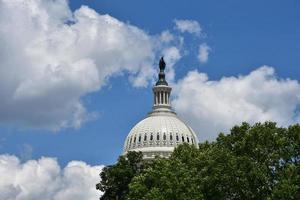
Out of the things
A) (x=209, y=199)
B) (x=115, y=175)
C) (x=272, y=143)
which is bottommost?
(x=209, y=199)

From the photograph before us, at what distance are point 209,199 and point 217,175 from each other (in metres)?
2.69

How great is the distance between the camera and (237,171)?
7262 centimetres

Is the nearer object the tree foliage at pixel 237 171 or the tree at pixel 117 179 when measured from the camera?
the tree foliage at pixel 237 171

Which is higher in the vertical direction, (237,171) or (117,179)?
(117,179)

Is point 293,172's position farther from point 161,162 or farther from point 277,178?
point 161,162

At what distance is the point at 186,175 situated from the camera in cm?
7225

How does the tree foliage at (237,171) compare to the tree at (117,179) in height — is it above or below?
below

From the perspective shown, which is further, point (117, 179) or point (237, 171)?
point (117, 179)

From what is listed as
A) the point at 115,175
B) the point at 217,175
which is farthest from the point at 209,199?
the point at 115,175

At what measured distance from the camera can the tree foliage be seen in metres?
71.6

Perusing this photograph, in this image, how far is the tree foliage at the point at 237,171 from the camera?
7156cm

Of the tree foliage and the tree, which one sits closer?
the tree foliage

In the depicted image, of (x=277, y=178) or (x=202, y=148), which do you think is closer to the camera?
(x=277, y=178)

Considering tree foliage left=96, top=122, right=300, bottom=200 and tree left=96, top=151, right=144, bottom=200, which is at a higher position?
tree left=96, top=151, right=144, bottom=200
